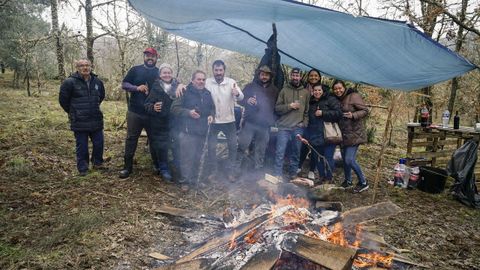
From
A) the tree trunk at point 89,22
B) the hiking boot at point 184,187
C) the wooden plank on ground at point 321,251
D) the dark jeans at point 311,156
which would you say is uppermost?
the tree trunk at point 89,22

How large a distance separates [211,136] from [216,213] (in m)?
1.39

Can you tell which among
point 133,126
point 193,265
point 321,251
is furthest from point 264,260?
Answer: point 133,126

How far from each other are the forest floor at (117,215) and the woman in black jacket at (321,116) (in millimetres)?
813

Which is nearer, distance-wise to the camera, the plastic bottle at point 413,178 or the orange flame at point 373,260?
the orange flame at point 373,260

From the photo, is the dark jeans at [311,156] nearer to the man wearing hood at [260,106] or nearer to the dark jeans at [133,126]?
the man wearing hood at [260,106]

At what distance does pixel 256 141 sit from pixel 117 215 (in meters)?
2.50

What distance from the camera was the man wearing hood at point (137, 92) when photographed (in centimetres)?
465

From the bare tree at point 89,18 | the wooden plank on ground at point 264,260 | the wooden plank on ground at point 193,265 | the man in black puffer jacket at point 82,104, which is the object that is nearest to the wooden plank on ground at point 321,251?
the wooden plank on ground at point 264,260

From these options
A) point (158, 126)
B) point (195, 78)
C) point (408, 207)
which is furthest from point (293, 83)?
point (408, 207)

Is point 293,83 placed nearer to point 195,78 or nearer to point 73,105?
point 195,78

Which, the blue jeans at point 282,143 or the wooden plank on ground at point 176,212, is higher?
the blue jeans at point 282,143

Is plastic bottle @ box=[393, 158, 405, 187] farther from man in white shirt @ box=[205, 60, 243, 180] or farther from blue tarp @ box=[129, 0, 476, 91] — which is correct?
man in white shirt @ box=[205, 60, 243, 180]

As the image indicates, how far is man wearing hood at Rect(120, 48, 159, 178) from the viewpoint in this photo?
465 centimetres

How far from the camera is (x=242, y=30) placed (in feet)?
15.9
